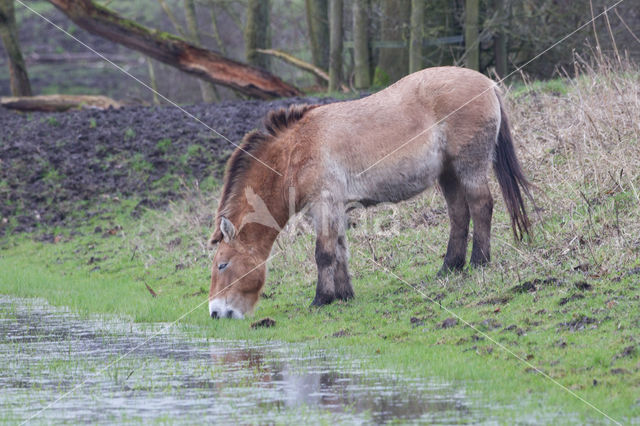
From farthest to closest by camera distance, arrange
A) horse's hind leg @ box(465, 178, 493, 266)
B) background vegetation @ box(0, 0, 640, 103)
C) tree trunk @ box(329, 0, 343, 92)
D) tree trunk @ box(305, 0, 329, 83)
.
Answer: tree trunk @ box(305, 0, 329, 83)
tree trunk @ box(329, 0, 343, 92)
background vegetation @ box(0, 0, 640, 103)
horse's hind leg @ box(465, 178, 493, 266)

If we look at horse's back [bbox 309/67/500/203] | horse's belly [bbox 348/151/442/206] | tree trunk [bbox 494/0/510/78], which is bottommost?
horse's belly [bbox 348/151/442/206]

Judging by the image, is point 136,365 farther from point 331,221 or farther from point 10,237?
point 10,237

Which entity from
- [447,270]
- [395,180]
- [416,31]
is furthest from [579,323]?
[416,31]

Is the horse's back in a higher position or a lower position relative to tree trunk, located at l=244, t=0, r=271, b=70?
lower

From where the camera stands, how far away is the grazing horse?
838 centimetres

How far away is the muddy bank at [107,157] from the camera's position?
1568 cm

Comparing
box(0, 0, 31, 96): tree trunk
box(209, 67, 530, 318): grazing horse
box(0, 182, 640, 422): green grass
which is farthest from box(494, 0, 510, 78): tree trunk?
box(0, 0, 31, 96): tree trunk

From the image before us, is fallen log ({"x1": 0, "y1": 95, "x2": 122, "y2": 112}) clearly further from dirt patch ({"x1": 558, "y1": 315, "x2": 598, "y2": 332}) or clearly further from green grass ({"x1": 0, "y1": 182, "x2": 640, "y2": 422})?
dirt patch ({"x1": 558, "y1": 315, "x2": 598, "y2": 332})

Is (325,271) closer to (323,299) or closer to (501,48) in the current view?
(323,299)

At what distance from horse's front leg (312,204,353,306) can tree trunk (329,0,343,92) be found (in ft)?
36.7

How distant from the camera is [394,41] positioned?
18422 mm

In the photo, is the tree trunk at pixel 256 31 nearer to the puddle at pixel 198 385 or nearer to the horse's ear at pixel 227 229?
the horse's ear at pixel 227 229

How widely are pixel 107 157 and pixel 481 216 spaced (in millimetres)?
9918

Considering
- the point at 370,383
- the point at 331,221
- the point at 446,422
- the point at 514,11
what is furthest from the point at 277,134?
the point at 514,11
